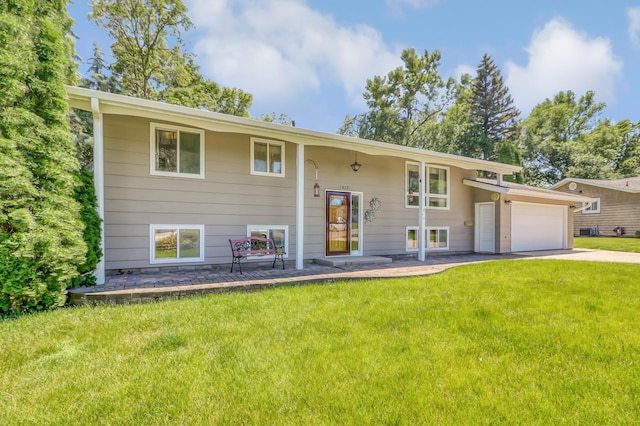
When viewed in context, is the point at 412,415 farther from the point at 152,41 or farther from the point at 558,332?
the point at 152,41

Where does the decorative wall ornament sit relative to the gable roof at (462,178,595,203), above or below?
below

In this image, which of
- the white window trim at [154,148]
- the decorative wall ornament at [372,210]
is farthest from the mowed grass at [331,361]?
the decorative wall ornament at [372,210]

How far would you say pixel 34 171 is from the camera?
3.76m

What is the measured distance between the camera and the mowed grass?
1.90 meters

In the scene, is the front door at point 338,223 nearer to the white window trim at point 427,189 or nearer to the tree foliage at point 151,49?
the white window trim at point 427,189

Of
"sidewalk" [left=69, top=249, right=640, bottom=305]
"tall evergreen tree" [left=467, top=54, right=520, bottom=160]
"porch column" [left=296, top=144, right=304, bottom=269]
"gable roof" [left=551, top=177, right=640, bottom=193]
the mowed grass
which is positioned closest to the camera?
the mowed grass

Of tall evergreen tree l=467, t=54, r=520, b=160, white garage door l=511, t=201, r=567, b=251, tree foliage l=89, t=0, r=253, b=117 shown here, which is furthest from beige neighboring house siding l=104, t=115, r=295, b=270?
tall evergreen tree l=467, t=54, r=520, b=160

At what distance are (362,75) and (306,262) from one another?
65.4ft

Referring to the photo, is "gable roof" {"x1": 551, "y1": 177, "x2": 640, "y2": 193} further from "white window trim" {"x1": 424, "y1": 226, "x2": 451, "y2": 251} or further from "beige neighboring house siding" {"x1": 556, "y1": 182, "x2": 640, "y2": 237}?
"white window trim" {"x1": 424, "y1": 226, "x2": 451, "y2": 251}

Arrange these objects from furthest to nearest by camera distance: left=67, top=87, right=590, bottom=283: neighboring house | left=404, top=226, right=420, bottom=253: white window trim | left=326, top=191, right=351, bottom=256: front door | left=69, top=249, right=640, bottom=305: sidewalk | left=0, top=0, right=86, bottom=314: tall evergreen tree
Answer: left=404, top=226, right=420, bottom=253: white window trim → left=326, top=191, right=351, bottom=256: front door → left=67, top=87, right=590, bottom=283: neighboring house → left=69, top=249, right=640, bottom=305: sidewalk → left=0, top=0, right=86, bottom=314: tall evergreen tree

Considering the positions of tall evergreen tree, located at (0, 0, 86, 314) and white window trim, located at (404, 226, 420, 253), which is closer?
tall evergreen tree, located at (0, 0, 86, 314)

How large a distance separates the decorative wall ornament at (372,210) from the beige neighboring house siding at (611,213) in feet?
58.0

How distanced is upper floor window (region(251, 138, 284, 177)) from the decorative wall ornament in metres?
2.63

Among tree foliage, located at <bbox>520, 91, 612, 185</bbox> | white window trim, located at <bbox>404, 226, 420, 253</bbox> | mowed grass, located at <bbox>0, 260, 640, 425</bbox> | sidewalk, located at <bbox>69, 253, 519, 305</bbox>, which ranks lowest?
mowed grass, located at <bbox>0, 260, 640, 425</bbox>
